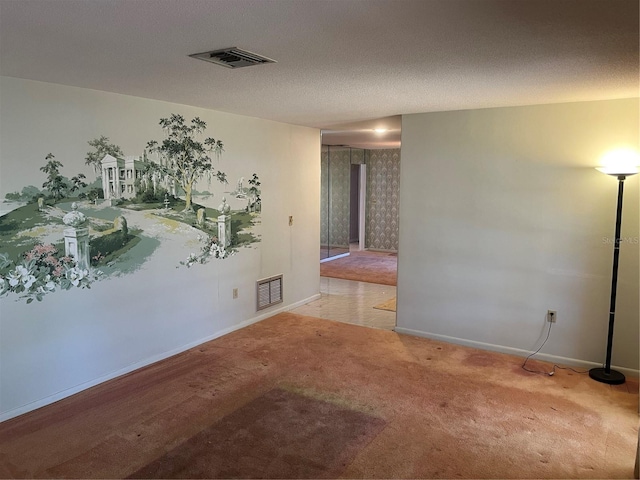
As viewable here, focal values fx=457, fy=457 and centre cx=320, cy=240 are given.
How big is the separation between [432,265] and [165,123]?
9.60 feet

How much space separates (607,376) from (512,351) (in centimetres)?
80

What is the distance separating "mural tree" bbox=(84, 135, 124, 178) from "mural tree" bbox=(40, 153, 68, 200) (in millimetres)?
230

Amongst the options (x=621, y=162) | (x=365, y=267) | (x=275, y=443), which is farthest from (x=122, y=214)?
(x=365, y=267)

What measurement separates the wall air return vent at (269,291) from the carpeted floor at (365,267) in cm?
231

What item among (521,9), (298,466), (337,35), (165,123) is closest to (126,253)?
(165,123)

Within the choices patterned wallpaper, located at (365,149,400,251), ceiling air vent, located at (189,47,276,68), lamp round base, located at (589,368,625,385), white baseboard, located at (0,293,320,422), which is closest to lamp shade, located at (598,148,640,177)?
lamp round base, located at (589,368,625,385)

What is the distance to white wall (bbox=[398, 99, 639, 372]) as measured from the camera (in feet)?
12.7

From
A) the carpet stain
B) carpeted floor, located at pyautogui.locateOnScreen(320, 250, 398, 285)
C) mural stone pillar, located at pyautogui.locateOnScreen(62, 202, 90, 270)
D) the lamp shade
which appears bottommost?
the carpet stain

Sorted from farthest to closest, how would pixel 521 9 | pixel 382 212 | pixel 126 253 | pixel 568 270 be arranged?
pixel 382 212 < pixel 568 270 < pixel 126 253 < pixel 521 9

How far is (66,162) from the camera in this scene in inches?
132

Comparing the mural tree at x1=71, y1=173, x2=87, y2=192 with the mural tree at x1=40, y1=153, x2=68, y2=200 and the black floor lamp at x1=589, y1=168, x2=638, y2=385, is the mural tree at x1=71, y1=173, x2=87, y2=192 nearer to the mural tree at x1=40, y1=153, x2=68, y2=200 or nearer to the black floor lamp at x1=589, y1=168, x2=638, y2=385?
the mural tree at x1=40, y1=153, x2=68, y2=200

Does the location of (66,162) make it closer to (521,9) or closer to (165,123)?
(165,123)

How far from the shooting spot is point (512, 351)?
436 cm

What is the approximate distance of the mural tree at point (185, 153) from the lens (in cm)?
410
